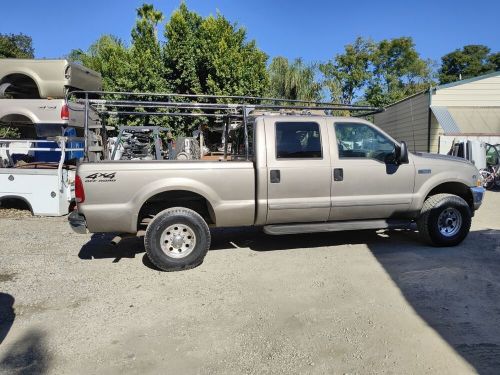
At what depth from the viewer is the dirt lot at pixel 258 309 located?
3297 millimetres

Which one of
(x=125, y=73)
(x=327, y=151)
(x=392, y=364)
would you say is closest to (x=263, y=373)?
(x=392, y=364)

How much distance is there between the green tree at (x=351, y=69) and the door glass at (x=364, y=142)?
28789 millimetres

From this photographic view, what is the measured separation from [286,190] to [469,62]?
5658 centimetres

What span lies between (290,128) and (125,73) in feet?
41.2

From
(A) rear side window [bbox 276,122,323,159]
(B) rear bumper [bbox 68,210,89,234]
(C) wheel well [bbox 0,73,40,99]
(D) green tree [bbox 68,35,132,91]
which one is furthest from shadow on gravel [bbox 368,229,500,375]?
(D) green tree [bbox 68,35,132,91]

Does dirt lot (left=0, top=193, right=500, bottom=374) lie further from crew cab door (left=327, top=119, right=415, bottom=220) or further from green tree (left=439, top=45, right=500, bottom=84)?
green tree (left=439, top=45, right=500, bottom=84)

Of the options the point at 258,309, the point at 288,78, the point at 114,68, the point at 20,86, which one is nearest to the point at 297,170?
the point at 258,309

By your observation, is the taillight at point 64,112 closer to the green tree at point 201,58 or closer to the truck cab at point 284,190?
the truck cab at point 284,190

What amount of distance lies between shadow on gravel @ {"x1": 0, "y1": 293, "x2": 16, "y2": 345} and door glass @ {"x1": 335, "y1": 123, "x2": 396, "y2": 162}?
14.5 feet

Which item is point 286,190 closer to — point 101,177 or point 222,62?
point 101,177

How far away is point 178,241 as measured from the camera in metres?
5.43

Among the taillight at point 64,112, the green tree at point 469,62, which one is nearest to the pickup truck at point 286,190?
the taillight at point 64,112

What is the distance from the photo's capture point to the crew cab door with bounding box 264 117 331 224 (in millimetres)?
5617

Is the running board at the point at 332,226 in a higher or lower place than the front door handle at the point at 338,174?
lower
